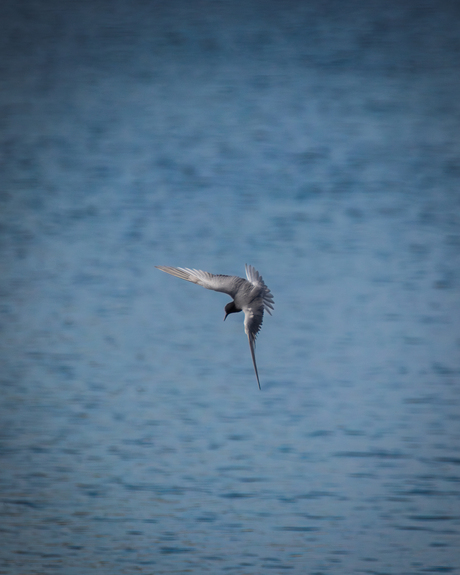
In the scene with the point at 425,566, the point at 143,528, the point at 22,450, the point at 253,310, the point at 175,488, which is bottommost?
the point at 425,566

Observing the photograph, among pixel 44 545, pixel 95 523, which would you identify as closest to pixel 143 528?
pixel 95 523

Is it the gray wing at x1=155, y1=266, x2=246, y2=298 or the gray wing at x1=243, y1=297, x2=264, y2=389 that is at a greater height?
the gray wing at x1=155, y1=266, x2=246, y2=298

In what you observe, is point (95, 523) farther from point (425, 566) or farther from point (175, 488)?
point (425, 566)

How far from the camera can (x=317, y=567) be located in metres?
2.15

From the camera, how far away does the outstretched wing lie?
2.49m

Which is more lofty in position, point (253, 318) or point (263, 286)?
point (263, 286)

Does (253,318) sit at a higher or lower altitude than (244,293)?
lower

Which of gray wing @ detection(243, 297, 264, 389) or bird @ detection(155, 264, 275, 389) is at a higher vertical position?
bird @ detection(155, 264, 275, 389)

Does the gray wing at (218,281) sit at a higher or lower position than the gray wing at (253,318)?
higher

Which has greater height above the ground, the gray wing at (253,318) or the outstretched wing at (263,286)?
the outstretched wing at (263,286)

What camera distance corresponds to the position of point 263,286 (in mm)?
2529

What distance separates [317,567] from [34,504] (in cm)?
103

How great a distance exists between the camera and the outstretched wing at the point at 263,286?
8.18 feet

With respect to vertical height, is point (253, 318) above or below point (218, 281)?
below
